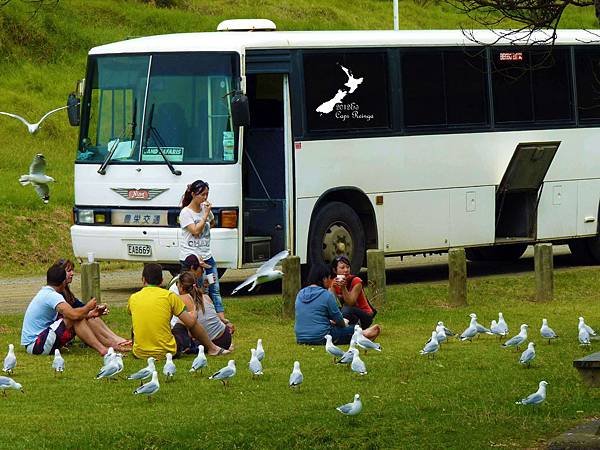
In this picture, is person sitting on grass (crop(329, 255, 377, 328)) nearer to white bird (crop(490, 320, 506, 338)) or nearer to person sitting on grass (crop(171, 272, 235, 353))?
white bird (crop(490, 320, 506, 338))

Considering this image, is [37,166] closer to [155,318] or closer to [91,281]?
[91,281]

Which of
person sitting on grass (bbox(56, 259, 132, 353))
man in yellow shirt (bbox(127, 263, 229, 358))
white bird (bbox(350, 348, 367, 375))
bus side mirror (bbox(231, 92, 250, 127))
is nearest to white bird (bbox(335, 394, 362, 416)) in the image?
white bird (bbox(350, 348, 367, 375))

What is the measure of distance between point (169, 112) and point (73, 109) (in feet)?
6.29

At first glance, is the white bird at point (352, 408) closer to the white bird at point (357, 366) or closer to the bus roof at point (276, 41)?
the white bird at point (357, 366)

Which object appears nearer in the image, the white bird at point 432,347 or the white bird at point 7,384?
the white bird at point 7,384

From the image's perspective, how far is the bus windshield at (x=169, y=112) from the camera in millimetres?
20234

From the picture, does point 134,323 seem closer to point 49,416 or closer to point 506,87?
point 49,416

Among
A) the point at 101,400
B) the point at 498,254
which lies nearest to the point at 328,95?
the point at 498,254

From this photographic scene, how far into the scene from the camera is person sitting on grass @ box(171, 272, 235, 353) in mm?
15383

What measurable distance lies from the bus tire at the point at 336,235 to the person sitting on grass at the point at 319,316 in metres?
4.47

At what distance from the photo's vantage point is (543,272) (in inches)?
812

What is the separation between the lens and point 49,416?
12.1 meters

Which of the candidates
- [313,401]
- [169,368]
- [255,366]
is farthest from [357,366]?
[169,368]

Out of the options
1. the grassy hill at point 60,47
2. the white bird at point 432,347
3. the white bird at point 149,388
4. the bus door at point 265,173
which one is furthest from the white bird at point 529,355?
the grassy hill at point 60,47
